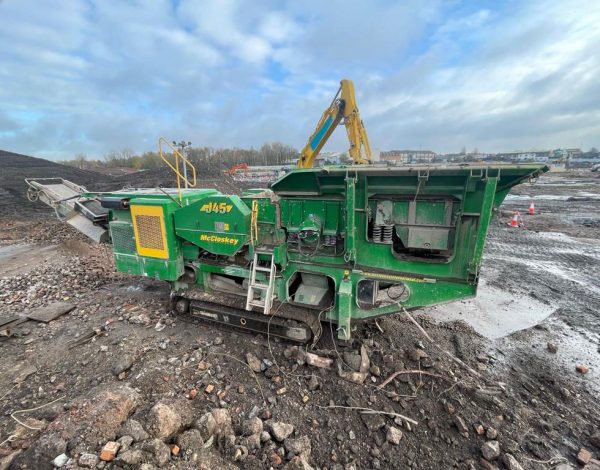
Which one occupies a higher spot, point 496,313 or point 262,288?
point 262,288

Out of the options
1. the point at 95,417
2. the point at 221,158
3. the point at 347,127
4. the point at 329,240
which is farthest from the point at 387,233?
the point at 221,158

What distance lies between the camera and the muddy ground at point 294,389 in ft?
8.52

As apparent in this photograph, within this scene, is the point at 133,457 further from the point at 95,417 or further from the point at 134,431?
the point at 95,417

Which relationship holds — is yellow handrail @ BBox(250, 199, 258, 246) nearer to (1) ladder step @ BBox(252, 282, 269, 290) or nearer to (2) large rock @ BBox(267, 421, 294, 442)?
(1) ladder step @ BBox(252, 282, 269, 290)

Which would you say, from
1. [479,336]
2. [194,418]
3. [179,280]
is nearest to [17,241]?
[179,280]

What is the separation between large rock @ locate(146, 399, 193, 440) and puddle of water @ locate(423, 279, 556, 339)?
4.03 m

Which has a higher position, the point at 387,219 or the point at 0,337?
the point at 387,219

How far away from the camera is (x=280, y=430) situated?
284cm

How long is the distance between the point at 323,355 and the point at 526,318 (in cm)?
379

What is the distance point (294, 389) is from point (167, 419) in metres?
1.35

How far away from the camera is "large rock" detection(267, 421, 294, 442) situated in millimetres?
2797

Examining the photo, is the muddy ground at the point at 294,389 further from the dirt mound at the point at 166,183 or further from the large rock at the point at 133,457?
the dirt mound at the point at 166,183

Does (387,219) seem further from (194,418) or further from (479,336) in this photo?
(194,418)

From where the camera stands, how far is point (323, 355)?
393 centimetres
